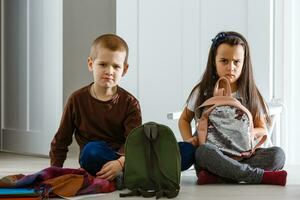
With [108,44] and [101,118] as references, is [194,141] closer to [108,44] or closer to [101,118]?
[101,118]

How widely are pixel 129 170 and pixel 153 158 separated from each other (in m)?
0.08

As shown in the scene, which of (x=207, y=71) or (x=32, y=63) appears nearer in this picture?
Answer: (x=207, y=71)

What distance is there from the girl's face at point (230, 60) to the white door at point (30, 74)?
1.19 meters

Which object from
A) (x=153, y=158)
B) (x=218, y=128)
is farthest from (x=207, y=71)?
(x=153, y=158)

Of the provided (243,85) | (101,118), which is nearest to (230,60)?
(243,85)

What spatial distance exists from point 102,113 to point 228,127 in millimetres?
437

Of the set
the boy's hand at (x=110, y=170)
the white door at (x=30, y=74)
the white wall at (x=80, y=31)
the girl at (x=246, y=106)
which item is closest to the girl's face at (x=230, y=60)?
the girl at (x=246, y=106)

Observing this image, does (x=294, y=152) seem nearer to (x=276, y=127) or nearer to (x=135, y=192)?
(x=276, y=127)

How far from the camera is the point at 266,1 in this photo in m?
2.85

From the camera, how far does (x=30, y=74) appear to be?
3.50 metres

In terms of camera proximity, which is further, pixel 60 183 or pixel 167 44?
pixel 167 44

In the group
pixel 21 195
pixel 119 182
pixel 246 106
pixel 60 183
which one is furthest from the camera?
pixel 246 106

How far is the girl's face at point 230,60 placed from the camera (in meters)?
2.28

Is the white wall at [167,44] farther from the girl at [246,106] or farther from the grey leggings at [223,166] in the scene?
the grey leggings at [223,166]
